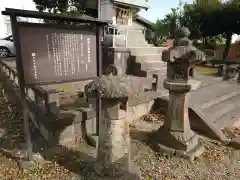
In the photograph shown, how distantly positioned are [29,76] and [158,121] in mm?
Result: 3644

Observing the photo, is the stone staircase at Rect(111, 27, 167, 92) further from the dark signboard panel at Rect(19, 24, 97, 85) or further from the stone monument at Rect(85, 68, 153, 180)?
the stone monument at Rect(85, 68, 153, 180)

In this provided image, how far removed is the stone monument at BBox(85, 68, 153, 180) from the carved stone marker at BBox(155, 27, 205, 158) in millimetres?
1069

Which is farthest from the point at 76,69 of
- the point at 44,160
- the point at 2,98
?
the point at 2,98

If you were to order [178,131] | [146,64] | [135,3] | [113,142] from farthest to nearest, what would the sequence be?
[135,3]
[146,64]
[178,131]
[113,142]

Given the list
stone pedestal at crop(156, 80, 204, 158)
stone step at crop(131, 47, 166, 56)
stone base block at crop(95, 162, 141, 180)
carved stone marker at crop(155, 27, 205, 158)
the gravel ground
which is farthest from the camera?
stone step at crop(131, 47, 166, 56)

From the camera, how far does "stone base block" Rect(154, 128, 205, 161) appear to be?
397cm

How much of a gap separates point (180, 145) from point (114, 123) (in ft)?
5.72

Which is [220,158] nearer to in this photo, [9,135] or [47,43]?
[47,43]

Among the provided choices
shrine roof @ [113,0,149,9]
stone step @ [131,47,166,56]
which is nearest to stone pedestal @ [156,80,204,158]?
stone step @ [131,47,166,56]

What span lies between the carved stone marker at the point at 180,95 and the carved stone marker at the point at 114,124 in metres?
1.12

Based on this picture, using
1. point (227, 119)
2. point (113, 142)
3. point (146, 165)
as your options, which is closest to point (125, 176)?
point (113, 142)

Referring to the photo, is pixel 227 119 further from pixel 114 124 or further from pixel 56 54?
pixel 56 54

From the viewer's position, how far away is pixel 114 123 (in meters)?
2.95

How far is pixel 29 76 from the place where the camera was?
10.4 feet
